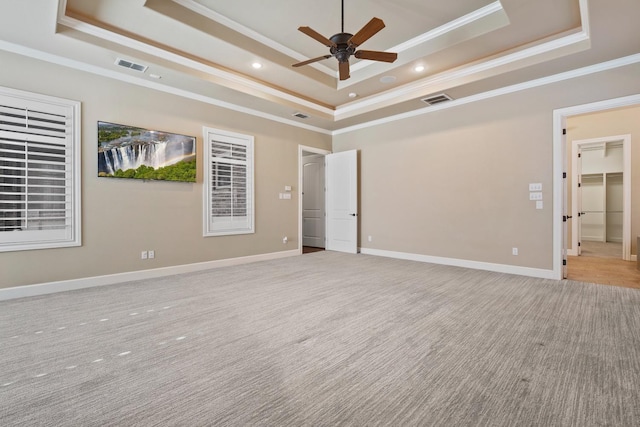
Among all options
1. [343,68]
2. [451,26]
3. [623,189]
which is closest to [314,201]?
[343,68]

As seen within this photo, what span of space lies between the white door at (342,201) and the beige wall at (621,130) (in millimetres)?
4446

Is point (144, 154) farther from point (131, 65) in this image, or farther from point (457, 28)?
point (457, 28)

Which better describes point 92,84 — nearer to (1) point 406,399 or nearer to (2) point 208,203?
(2) point 208,203

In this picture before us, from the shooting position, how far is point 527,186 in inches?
178

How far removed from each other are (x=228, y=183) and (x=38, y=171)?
2512 mm

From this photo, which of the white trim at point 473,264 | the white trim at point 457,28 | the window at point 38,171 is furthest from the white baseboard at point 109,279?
the white trim at point 457,28

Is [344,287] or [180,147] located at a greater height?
[180,147]

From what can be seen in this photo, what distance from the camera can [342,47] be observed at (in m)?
3.22

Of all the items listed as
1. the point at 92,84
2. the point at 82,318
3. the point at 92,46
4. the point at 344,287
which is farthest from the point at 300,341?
the point at 92,84

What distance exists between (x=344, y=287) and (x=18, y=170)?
415 centimetres

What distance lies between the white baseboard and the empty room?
0.10 feet

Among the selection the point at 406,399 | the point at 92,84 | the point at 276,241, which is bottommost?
the point at 406,399

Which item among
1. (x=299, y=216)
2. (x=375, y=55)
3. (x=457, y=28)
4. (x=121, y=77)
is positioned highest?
(x=457, y=28)

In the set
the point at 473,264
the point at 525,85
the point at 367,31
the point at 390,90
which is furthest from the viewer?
the point at 390,90
